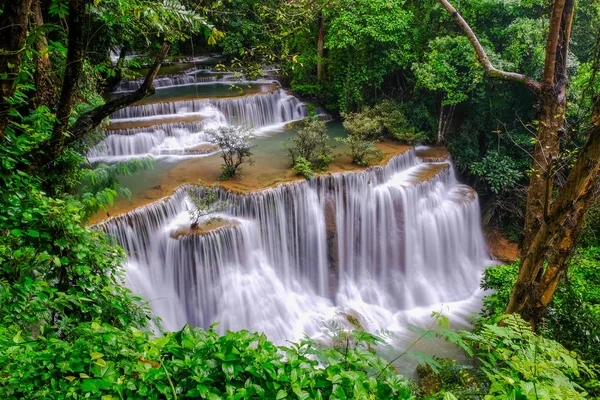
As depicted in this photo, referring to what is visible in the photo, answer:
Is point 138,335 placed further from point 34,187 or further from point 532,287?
point 532,287

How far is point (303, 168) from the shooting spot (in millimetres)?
9547

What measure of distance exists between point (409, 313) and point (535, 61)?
7879 mm

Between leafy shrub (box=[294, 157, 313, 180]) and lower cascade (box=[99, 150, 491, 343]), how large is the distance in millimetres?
257

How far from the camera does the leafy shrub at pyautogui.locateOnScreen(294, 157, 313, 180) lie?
9469 millimetres

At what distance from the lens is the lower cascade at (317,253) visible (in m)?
7.73

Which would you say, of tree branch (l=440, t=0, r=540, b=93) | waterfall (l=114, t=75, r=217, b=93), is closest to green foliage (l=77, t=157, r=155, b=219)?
tree branch (l=440, t=0, r=540, b=93)

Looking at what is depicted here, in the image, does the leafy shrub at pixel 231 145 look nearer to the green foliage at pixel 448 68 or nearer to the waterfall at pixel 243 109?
the waterfall at pixel 243 109

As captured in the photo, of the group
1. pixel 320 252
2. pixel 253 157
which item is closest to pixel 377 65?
pixel 253 157

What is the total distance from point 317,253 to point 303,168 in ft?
7.17

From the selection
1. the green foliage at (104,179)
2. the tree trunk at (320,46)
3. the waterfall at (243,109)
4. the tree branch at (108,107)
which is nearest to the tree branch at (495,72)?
the tree branch at (108,107)

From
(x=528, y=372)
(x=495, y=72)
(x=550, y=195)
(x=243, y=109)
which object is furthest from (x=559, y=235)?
(x=243, y=109)

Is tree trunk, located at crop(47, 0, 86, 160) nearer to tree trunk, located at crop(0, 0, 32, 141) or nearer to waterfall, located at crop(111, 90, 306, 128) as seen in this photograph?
tree trunk, located at crop(0, 0, 32, 141)

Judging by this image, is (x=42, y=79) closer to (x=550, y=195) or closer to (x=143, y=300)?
(x=143, y=300)

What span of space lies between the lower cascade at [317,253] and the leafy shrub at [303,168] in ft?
0.84
